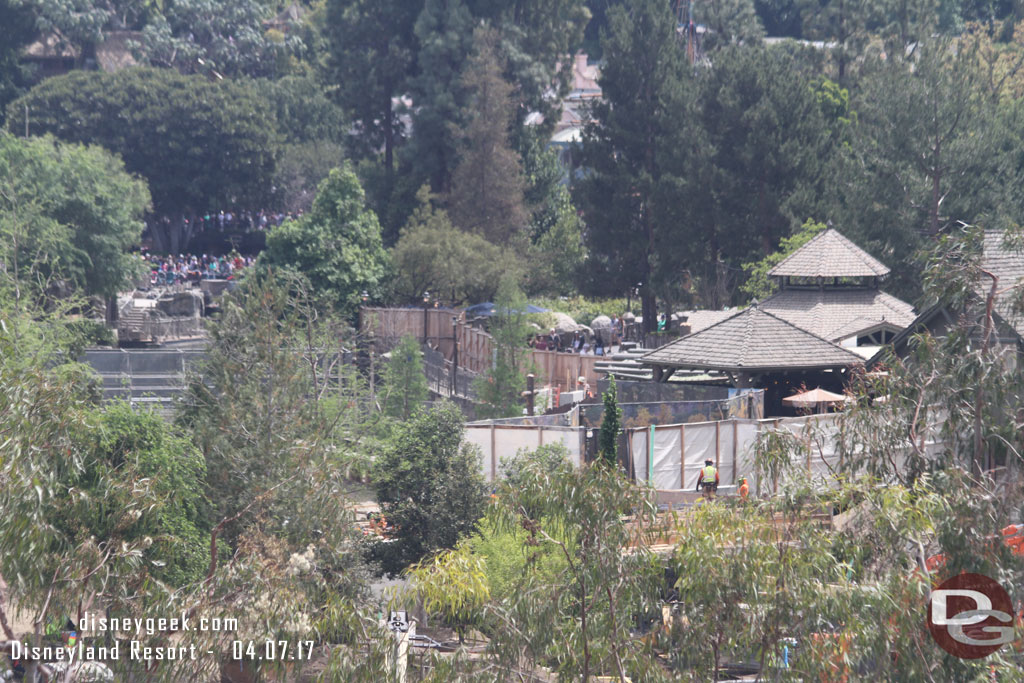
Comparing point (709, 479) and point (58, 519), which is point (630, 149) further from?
point (58, 519)

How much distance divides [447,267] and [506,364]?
1670 cm

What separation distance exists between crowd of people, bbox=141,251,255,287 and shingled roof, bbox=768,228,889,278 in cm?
4570

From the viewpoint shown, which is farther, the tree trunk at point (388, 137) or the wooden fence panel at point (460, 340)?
the tree trunk at point (388, 137)

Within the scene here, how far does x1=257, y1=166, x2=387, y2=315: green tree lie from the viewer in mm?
53781

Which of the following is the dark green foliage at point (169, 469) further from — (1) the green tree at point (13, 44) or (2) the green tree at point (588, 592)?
(1) the green tree at point (13, 44)

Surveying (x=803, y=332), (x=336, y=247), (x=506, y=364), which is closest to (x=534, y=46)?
(x=336, y=247)

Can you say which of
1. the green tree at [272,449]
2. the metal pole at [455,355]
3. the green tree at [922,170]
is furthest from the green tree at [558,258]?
the green tree at [272,449]

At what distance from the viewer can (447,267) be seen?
5556 cm

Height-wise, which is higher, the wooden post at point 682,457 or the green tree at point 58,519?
the green tree at point 58,519

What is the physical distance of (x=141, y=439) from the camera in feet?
71.1

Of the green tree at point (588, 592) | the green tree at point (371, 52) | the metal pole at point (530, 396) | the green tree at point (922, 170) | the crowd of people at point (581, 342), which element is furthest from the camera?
the green tree at point (371, 52)

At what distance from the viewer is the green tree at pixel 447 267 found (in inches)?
2203

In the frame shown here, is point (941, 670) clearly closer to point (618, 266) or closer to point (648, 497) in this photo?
point (648, 497)

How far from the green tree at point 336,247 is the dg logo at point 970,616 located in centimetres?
4158
